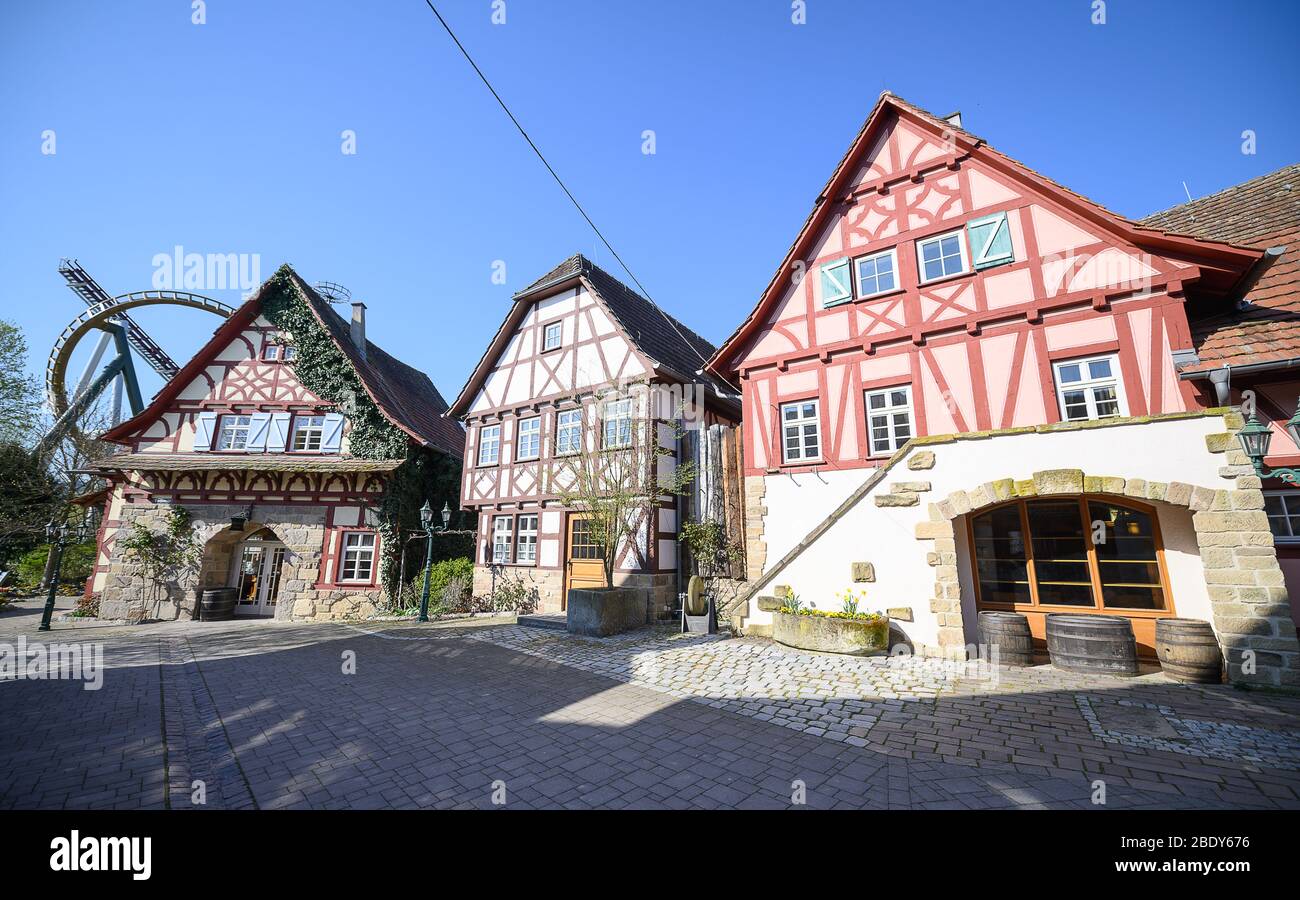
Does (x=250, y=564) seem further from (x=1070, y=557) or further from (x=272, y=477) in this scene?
(x=1070, y=557)

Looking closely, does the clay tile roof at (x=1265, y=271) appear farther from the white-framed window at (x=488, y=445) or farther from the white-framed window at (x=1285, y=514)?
the white-framed window at (x=488, y=445)

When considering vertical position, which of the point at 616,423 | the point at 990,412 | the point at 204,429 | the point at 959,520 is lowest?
the point at 959,520

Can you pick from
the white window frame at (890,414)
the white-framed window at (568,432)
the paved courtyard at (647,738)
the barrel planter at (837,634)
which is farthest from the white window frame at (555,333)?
the barrel planter at (837,634)

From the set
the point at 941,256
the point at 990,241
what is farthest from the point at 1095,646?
the point at 941,256

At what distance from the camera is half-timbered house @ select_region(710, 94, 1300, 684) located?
636cm

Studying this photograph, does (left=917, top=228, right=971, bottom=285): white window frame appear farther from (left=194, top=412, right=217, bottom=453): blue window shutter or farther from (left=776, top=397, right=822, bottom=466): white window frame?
(left=194, top=412, right=217, bottom=453): blue window shutter

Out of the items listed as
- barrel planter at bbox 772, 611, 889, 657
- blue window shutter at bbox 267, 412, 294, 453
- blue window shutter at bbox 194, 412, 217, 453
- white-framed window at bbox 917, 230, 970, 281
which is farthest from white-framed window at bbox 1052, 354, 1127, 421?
blue window shutter at bbox 194, 412, 217, 453

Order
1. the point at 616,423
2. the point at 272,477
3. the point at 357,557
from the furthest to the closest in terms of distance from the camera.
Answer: the point at 272,477, the point at 357,557, the point at 616,423

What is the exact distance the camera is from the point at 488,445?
15805 millimetres

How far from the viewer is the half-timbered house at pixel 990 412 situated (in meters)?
6.36

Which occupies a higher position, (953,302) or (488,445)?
(953,302)

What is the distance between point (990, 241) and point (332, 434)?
18.3 m
